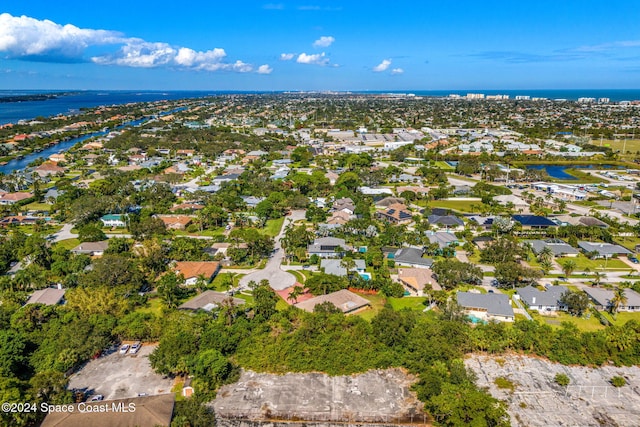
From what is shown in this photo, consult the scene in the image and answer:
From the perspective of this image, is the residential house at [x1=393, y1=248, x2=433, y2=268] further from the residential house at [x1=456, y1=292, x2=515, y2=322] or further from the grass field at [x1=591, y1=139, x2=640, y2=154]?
the grass field at [x1=591, y1=139, x2=640, y2=154]

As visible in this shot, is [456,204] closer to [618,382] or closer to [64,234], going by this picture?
[618,382]

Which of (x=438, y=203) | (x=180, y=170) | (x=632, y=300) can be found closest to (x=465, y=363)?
(x=632, y=300)

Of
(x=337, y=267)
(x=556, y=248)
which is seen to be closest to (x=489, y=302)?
(x=337, y=267)

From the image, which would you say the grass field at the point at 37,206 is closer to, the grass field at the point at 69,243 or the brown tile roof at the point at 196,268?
the grass field at the point at 69,243

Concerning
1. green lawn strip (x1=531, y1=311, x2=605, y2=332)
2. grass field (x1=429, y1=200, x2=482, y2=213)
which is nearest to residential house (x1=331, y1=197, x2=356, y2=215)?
grass field (x1=429, y1=200, x2=482, y2=213)

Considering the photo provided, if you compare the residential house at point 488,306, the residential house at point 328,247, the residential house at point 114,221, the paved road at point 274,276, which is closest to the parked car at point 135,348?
the paved road at point 274,276

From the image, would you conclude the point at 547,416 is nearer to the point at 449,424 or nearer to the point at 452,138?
the point at 449,424
